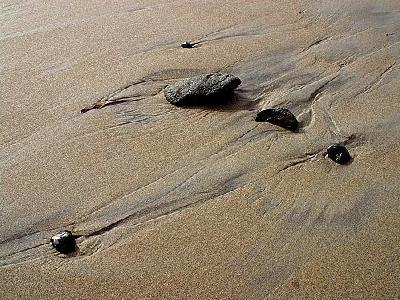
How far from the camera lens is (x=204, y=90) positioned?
2641mm

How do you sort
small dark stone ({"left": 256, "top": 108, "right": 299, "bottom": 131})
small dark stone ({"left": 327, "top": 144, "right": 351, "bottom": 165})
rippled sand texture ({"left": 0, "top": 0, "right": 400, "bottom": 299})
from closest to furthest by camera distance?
rippled sand texture ({"left": 0, "top": 0, "right": 400, "bottom": 299}) → small dark stone ({"left": 327, "top": 144, "right": 351, "bottom": 165}) → small dark stone ({"left": 256, "top": 108, "right": 299, "bottom": 131})

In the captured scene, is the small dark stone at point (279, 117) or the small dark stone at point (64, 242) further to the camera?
the small dark stone at point (279, 117)

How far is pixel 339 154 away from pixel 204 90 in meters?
0.82

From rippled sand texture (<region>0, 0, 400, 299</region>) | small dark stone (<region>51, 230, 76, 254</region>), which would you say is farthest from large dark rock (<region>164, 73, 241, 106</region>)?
small dark stone (<region>51, 230, 76, 254</region>)

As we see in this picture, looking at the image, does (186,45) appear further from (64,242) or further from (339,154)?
(64,242)

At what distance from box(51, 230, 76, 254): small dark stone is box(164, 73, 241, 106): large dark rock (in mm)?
1055

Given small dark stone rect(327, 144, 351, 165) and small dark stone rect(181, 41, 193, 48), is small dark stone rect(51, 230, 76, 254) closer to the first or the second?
small dark stone rect(327, 144, 351, 165)

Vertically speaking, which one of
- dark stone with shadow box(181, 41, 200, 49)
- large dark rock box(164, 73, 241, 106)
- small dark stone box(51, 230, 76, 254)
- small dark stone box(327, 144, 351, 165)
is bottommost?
small dark stone box(327, 144, 351, 165)

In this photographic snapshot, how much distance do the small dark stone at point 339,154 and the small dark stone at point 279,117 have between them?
0.86ft

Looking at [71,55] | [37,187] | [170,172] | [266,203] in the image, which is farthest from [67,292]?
[71,55]

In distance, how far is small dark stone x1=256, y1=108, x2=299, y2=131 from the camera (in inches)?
98.4

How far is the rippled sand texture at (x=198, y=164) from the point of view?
180 centimetres

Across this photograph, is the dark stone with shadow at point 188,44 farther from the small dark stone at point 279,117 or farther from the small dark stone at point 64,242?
the small dark stone at point 64,242

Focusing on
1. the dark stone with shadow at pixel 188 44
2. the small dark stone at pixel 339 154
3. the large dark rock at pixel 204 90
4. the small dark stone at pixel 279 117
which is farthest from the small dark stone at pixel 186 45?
the small dark stone at pixel 339 154
